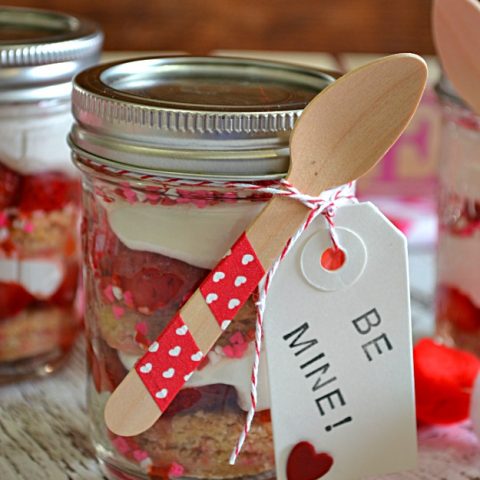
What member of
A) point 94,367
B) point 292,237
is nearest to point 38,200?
point 94,367

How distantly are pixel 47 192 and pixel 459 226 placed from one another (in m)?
0.32

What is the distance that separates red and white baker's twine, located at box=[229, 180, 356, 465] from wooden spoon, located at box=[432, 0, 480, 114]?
0.15 metres

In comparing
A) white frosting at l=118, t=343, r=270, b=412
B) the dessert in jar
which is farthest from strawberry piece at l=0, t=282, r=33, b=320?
white frosting at l=118, t=343, r=270, b=412

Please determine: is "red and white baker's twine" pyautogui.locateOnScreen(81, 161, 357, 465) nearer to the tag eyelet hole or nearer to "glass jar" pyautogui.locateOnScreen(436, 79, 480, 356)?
the tag eyelet hole

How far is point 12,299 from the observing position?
0.75 m

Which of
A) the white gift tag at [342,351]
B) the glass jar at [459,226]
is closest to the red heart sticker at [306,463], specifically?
the white gift tag at [342,351]

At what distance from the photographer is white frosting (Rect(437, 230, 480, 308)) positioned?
0.76 meters

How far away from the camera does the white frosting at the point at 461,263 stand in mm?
762

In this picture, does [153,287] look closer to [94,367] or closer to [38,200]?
[94,367]

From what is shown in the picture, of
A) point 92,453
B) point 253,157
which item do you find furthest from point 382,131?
point 92,453

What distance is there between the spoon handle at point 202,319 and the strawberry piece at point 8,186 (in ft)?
0.73

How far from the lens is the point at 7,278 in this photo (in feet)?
2.44

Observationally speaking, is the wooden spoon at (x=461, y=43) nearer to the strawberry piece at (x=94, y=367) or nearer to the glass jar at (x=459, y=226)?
the glass jar at (x=459, y=226)

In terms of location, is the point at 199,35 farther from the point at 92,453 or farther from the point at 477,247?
the point at 92,453
